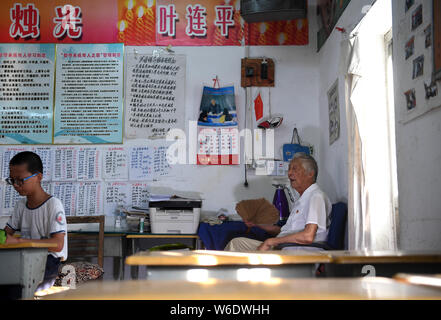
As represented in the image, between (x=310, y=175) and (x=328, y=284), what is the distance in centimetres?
277

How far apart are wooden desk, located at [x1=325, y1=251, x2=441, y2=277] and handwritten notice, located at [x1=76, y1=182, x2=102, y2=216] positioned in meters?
3.51

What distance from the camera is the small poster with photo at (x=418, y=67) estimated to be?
95.9 inches

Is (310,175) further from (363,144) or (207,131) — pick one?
(207,131)

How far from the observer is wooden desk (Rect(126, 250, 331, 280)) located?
168 centimetres

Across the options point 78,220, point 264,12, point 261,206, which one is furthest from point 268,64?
point 78,220

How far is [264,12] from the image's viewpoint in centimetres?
460

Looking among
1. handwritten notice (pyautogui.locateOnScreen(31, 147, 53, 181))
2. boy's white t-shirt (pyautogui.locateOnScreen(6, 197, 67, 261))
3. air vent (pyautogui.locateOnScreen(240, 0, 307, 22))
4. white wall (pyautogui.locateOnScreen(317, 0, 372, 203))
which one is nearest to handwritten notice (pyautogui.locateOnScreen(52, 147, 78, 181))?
handwritten notice (pyautogui.locateOnScreen(31, 147, 53, 181))

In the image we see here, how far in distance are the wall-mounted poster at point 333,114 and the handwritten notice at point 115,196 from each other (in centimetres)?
209

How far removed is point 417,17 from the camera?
8.19ft

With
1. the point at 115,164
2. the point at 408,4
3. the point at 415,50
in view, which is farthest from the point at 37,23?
the point at 415,50

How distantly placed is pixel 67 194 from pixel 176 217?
1278 millimetres

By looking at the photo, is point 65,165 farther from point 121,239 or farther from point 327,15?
point 327,15

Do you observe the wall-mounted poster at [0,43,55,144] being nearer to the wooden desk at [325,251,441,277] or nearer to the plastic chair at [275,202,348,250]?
the plastic chair at [275,202,348,250]
